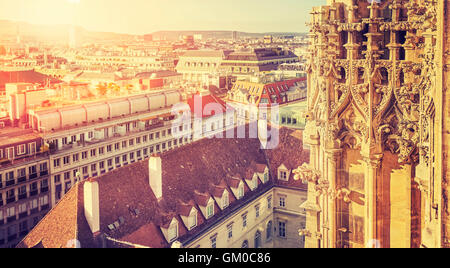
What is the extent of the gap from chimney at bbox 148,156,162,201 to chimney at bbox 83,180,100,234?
4.12 meters

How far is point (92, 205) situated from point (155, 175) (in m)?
4.81

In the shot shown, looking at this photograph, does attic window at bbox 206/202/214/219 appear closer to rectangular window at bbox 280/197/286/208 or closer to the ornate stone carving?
rectangular window at bbox 280/197/286/208

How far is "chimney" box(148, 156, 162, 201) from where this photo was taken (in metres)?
29.9

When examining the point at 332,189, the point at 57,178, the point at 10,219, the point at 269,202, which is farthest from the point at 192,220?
the point at 332,189

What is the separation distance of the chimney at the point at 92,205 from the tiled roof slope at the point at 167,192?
7.9 inches

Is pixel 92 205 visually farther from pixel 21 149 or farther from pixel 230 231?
pixel 21 149

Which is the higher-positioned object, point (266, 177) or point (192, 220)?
point (266, 177)

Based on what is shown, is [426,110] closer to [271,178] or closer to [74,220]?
[74,220]

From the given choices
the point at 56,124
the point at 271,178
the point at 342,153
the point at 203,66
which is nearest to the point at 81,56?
the point at 203,66

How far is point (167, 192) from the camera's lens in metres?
30.5

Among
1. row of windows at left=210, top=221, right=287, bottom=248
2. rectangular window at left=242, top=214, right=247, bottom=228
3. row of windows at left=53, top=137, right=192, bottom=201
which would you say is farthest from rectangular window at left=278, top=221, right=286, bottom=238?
row of windows at left=53, top=137, right=192, bottom=201

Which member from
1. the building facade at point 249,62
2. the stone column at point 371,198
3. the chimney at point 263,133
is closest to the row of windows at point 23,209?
the chimney at point 263,133

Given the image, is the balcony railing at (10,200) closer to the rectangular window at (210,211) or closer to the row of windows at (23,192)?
the row of windows at (23,192)
